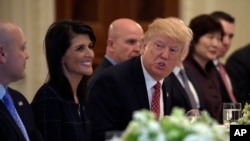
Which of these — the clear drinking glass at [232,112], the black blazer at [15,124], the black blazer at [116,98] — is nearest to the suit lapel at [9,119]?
the black blazer at [15,124]

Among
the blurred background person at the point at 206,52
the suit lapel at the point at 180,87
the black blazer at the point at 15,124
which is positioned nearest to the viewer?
the black blazer at the point at 15,124

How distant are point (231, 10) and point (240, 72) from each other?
1.14 m

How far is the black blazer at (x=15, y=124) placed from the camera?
11.3ft

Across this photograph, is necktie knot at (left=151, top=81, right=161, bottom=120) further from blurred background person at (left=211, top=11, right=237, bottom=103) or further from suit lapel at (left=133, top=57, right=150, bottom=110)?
blurred background person at (left=211, top=11, right=237, bottom=103)

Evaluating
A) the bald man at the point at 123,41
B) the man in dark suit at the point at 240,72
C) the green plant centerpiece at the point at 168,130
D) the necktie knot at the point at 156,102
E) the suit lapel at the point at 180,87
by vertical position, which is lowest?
the man in dark suit at the point at 240,72

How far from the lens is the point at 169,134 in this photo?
197 cm

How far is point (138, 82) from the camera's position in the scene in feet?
13.5

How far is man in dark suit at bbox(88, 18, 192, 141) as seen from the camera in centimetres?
405

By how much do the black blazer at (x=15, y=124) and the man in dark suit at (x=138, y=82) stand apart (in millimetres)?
471

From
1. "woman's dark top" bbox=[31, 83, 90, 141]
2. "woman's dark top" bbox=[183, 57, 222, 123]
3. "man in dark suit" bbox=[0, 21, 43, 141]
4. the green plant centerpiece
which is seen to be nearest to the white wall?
"woman's dark top" bbox=[183, 57, 222, 123]

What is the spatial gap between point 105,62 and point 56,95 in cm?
119

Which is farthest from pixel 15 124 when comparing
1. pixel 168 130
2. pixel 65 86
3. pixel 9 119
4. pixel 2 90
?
pixel 168 130

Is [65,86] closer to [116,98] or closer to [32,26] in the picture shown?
[116,98]

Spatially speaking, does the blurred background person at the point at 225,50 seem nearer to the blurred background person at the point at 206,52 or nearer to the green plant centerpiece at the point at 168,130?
the blurred background person at the point at 206,52
